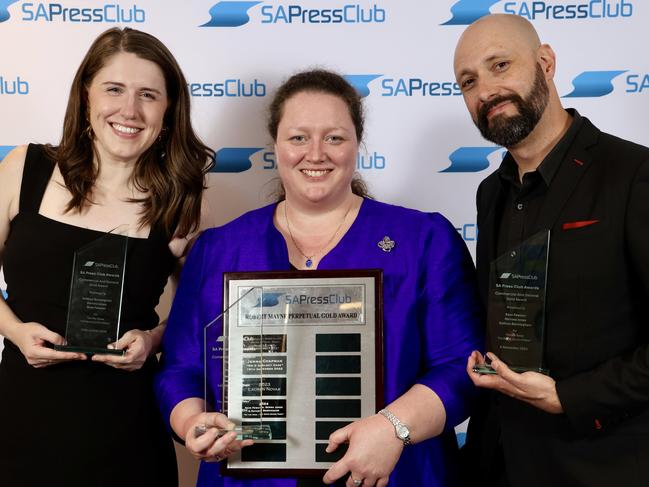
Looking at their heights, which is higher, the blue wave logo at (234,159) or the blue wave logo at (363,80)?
the blue wave logo at (363,80)

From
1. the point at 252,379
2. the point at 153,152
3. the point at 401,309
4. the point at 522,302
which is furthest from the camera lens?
the point at 153,152

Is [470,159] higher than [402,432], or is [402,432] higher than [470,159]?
[470,159]

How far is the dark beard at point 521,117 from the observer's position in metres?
1.66

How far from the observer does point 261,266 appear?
5.90 ft

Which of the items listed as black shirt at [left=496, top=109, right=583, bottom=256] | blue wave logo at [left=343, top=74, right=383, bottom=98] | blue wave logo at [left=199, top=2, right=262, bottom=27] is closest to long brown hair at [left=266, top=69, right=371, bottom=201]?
black shirt at [left=496, top=109, right=583, bottom=256]

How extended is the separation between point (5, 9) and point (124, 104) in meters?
1.21

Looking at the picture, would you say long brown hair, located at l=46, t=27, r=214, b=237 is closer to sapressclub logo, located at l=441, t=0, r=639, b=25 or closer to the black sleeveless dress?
the black sleeveless dress

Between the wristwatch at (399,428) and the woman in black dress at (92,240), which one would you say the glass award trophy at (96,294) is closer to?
the woman in black dress at (92,240)

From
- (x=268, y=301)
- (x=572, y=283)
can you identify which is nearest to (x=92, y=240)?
(x=268, y=301)

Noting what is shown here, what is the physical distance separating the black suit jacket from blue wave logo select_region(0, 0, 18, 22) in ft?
7.09

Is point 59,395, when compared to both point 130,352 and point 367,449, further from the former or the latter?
point 367,449

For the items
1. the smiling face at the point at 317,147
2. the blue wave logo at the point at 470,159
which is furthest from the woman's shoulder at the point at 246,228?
the blue wave logo at the point at 470,159

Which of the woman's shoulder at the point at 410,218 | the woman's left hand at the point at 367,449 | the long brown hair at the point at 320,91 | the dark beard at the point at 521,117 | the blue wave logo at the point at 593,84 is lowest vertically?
the woman's left hand at the point at 367,449

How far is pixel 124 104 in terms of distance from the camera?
190 centimetres
